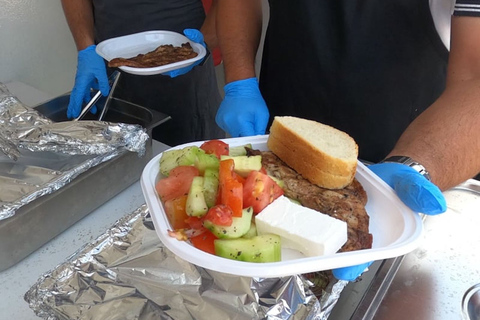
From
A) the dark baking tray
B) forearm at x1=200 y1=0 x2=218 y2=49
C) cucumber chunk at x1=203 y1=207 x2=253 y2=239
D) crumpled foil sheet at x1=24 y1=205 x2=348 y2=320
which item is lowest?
crumpled foil sheet at x1=24 y1=205 x2=348 y2=320

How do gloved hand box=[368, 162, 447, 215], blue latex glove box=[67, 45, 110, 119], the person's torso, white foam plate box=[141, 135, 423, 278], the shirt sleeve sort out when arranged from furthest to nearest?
the person's torso → blue latex glove box=[67, 45, 110, 119] → the shirt sleeve → gloved hand box=[368, 162, 447, 215] → white foam plate box=[141, 135, 423, 278]

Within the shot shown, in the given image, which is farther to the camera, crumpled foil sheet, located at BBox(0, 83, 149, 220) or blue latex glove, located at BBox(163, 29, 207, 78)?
blue latex glove, located at BBox(163, 29, 207, 78)

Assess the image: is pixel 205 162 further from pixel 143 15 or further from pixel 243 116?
pixel 143 15

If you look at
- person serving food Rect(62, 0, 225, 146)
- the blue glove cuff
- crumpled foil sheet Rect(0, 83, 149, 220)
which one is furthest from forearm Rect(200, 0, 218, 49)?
crumpled foil sheet Rect(0, 83, 149, 220)

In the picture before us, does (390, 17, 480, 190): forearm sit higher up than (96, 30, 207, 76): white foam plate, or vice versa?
(96, 30, 207, 76): white foam plate

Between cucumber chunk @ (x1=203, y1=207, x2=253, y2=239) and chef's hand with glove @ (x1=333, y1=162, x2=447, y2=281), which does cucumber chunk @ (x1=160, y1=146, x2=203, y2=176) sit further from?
chef's hand with glove @ (x1=333, y1=162, x2=447, y2=281)

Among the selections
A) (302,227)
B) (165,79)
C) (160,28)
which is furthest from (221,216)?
(160,28)
